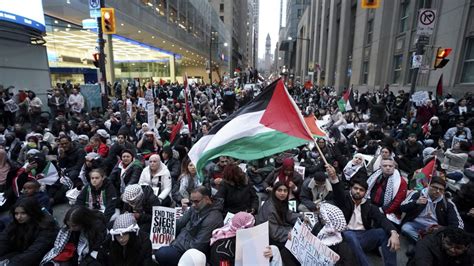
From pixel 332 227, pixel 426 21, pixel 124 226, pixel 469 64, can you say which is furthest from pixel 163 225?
pixel 469 64

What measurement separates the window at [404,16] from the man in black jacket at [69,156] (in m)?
19.7

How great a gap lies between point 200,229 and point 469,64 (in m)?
14.4

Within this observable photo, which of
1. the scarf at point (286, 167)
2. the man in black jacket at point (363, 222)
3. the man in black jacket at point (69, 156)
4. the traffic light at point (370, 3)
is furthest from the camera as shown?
the traffic light at point (370, 3)

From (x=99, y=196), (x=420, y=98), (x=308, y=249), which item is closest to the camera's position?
(x=308, y=249)

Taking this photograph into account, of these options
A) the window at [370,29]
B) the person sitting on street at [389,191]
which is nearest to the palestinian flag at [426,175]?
the person sitting on street at [389,191]

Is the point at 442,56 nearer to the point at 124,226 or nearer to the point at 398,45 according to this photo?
the point at 398,45

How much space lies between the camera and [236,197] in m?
4.31

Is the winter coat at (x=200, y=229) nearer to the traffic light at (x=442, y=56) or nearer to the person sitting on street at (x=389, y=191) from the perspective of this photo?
the person sitting on street at (x=389, y=191)

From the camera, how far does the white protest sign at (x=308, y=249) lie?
9.00 feet

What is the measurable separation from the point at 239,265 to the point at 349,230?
1.61 meters

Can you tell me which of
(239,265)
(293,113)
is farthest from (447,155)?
(239,265)

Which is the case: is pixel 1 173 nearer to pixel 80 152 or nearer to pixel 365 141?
pixel 80 152

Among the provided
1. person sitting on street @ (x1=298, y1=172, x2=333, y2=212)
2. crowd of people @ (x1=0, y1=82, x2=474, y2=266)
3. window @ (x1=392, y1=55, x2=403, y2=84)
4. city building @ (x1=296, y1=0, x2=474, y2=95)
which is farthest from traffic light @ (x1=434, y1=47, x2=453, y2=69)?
window @ (x1=392, y1=55, x2=403, y2=84)

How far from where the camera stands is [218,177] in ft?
17.3
